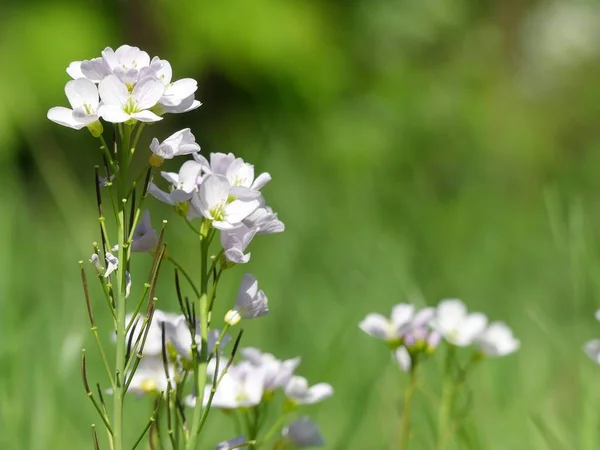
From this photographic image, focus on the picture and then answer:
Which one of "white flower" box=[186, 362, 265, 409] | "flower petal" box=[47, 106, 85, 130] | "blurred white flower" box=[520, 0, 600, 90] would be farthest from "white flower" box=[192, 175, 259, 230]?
"blurred white flower" box=[520, 0, 600, 90]

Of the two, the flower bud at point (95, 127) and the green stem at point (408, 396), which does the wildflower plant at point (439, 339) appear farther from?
the flower bud at point (95, 127)

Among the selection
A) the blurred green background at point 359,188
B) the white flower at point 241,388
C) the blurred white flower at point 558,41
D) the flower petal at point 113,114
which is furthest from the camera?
the blurred white flower at point 558,41

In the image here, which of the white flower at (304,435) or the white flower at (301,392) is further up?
the white flower at (301,392)

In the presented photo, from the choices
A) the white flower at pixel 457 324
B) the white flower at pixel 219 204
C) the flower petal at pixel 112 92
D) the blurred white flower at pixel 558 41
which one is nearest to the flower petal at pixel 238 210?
the white flower at pixel 219 204

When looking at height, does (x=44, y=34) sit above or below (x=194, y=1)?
below

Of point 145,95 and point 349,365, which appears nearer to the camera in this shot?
point 145,95

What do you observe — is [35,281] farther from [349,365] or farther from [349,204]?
[349,204]

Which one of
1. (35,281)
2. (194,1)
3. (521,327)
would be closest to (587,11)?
(194,1)
